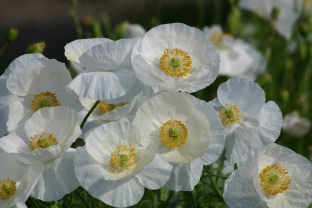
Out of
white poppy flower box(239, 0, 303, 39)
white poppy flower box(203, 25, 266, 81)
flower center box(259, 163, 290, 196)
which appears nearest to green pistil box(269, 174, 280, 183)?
flower center box(259, 163, 290, 196)

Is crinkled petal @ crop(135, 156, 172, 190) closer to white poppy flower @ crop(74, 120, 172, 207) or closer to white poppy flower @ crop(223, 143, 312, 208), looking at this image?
white poppy flower @ crop(74, 120, 172, 207)

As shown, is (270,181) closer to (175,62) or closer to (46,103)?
(175,62)

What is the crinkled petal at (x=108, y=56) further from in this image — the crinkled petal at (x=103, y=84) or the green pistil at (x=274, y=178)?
the green pistil at (x=274, y=178)

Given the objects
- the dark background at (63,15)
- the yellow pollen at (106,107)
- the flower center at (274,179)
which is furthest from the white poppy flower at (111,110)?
the dark background at (63,15)

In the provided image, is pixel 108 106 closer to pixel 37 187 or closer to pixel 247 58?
pixel 37 187

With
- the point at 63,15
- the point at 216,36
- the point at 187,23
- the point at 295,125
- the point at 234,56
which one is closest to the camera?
the point at 295,125

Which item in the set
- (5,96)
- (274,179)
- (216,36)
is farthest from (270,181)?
(216,36)
